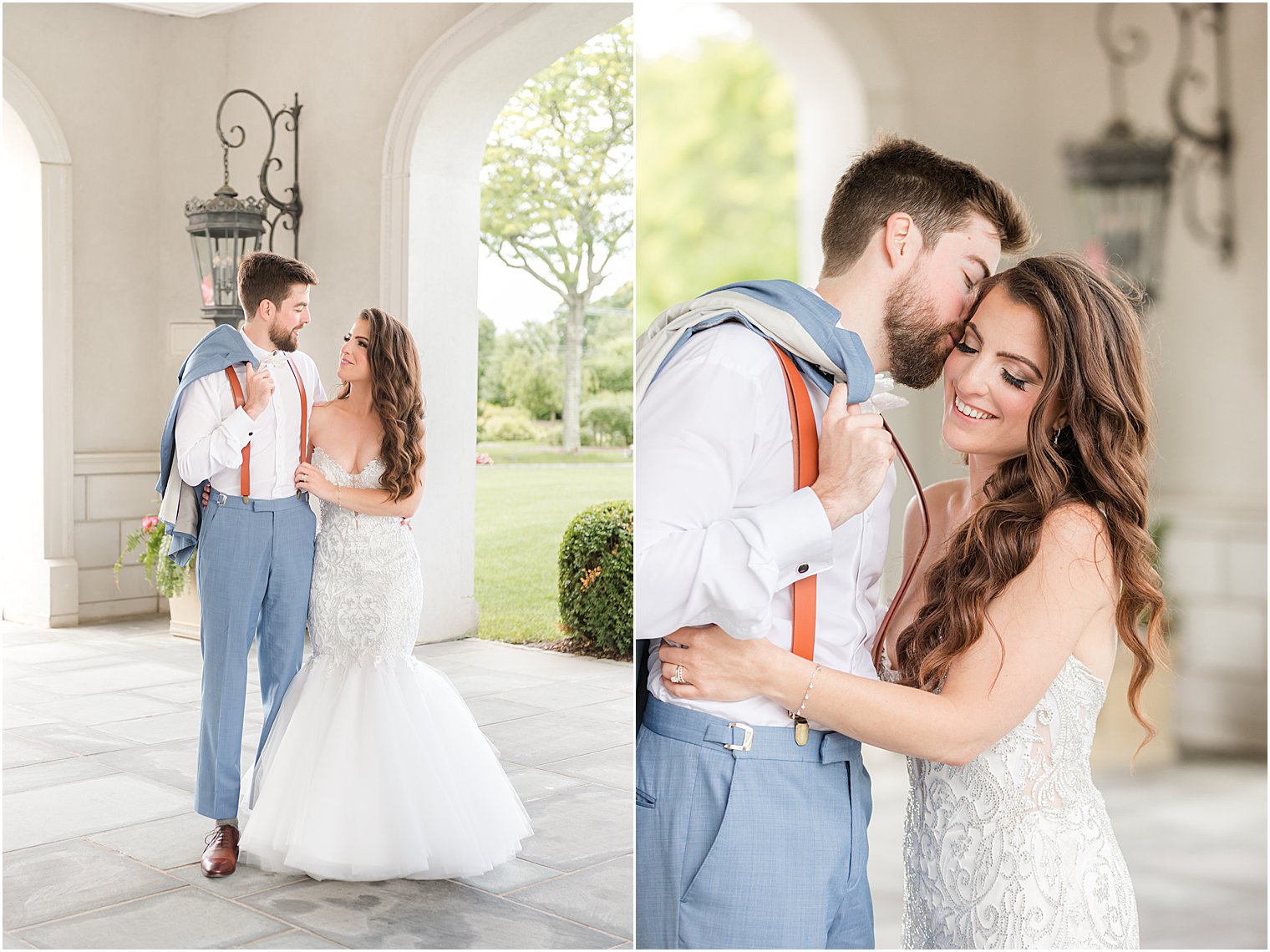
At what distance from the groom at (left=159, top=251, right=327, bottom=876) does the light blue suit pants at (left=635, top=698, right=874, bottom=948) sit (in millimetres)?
1136

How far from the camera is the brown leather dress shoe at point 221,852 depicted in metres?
2.42

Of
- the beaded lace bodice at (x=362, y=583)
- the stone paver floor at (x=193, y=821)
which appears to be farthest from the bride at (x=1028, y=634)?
the beaded lace bodice at (x=362, y=583)

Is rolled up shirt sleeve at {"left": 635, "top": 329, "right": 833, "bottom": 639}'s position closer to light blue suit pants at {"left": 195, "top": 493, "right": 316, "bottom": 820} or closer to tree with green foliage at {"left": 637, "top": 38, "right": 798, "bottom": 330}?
tree with green foliage at {"left": 637, "top": 38, "right": 798, "bottom": 330}

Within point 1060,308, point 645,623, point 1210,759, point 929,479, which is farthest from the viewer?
point 1210,759

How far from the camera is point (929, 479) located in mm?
3875

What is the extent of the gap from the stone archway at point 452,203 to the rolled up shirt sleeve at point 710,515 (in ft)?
3.39

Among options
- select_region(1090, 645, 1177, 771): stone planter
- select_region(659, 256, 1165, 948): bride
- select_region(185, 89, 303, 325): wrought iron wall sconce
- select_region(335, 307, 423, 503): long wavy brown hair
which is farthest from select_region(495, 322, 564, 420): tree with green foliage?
select_region(1090, 645, 1177, 771): stone planter

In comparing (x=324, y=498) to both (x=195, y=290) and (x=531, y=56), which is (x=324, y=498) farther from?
(x=531, y=56)

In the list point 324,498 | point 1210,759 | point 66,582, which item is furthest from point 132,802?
point 1210,759

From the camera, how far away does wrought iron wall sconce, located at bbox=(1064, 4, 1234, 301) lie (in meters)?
3.23

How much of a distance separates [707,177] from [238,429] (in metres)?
1.11

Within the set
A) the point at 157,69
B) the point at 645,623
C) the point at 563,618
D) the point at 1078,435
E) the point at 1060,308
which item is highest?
the point at 157,69

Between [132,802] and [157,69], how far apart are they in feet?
5.12

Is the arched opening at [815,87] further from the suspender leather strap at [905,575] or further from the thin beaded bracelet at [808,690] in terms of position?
the thin beaded bracelet at [808,690]
